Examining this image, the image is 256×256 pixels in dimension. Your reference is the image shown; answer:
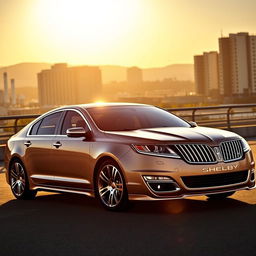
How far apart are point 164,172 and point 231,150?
101 cm

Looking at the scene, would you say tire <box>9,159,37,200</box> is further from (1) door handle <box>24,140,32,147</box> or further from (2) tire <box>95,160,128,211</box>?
(2) tire <box>95,160,128,211</box>

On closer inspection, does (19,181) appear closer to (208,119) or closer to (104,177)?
(104,177)

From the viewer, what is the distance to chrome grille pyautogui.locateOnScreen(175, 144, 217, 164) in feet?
29.1

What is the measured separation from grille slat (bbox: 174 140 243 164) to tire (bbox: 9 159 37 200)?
3305mm

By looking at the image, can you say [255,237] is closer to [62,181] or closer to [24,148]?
[62,181]

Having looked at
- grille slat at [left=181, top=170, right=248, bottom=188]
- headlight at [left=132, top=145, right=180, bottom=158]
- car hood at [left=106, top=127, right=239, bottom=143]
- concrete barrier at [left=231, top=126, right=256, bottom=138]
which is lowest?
concrete barrier at [left=231, top=126, right=256, bottom=138]

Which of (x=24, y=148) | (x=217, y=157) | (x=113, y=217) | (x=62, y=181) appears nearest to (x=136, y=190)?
(x=113, y=217)

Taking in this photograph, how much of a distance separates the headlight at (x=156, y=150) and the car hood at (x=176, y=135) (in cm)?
9

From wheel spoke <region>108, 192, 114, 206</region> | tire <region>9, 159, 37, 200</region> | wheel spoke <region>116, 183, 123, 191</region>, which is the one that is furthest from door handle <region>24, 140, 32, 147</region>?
wheel spoke <region>116, 183, 123, 191</region>

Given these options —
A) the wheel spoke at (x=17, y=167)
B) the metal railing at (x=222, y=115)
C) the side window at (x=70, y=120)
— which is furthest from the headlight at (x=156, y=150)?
the metal railing at (x=222, y=115)

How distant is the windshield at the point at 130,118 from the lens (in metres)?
10.0

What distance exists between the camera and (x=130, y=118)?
33.7 ft

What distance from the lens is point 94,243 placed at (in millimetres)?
7242

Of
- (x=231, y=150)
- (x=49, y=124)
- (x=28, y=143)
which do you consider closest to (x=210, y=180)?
(x=231, y=150)
